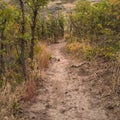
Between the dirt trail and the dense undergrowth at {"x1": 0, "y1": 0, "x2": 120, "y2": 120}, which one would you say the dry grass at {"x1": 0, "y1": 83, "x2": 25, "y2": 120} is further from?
the dirt trail

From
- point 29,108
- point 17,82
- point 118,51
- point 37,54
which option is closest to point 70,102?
point 29,108

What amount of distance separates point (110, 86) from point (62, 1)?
5202 centimetres

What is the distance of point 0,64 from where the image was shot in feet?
30.3

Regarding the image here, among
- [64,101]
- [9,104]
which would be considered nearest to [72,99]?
[64,101]

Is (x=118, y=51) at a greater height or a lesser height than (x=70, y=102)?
greater

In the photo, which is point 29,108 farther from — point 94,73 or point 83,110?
point 94,73

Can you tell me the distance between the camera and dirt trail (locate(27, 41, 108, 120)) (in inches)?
273

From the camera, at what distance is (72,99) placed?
8.03 m

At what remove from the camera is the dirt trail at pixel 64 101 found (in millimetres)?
6922

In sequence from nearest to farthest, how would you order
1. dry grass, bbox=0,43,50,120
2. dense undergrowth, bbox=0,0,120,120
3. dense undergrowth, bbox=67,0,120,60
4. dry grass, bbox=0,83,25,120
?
dry grass, bbox=0,83,25,120
dry grass, bbox=0,43,50,120
dense undergrowth, bbox=0,0,120,120
dense undergrowth, bbox=67,0,120,60

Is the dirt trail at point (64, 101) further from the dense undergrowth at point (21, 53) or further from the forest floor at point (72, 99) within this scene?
the dense undergrowth at point (21, 53)

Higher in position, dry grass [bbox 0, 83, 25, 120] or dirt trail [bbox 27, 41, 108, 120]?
dry grass [bbox 0, 83, 25, 120]

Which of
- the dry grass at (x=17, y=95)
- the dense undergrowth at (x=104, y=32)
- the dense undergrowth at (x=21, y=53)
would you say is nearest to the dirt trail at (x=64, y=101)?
the dry grass at (x=17, y=95)

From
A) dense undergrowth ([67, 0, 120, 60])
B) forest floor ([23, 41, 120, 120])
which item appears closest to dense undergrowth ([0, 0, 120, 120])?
dense undergrowth ([67, 0, 120, 60])
